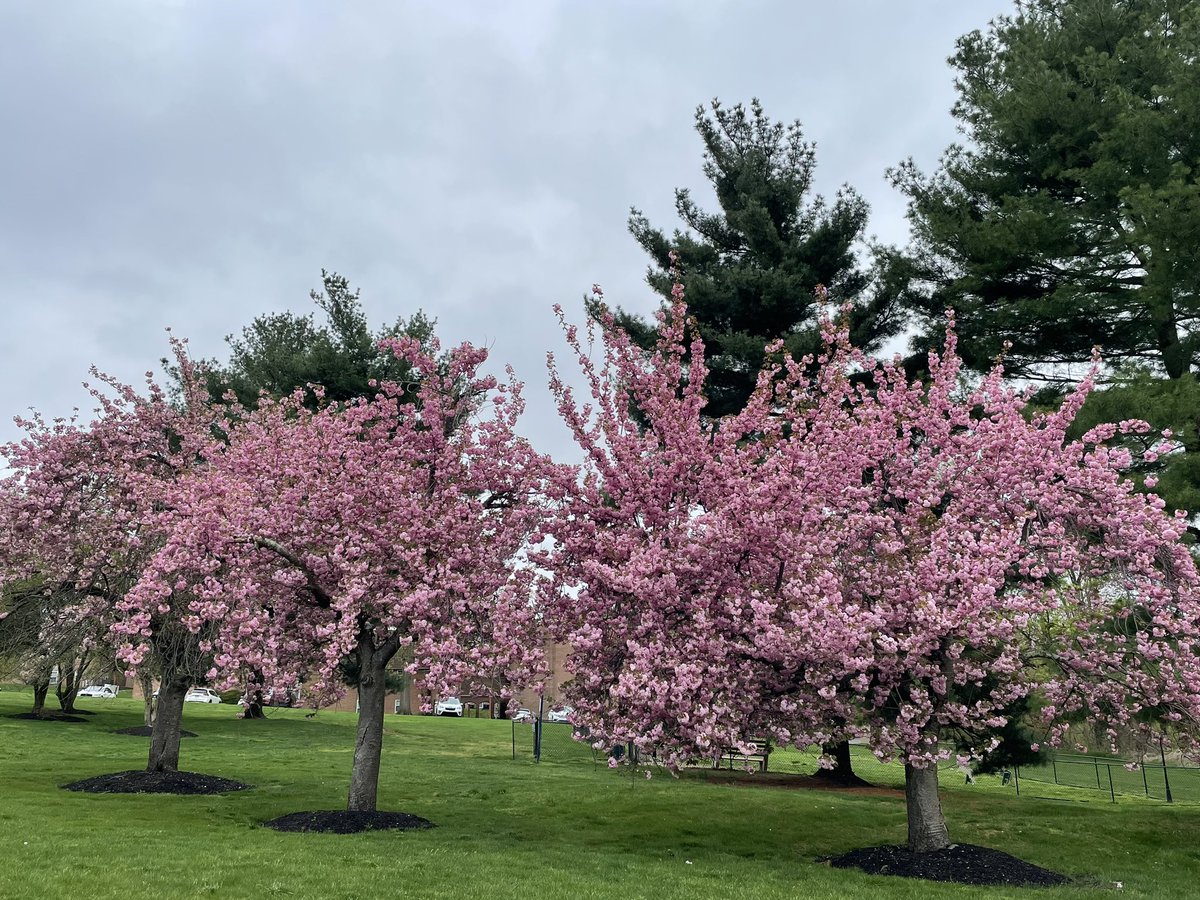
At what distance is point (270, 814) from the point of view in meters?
17.6

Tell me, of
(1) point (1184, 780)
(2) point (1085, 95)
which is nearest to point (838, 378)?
(2) point (1085, 95)

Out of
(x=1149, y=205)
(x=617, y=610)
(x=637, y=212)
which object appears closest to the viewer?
(x=617, y=610)

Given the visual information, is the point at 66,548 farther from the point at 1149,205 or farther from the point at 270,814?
Result: the point at 1149,205

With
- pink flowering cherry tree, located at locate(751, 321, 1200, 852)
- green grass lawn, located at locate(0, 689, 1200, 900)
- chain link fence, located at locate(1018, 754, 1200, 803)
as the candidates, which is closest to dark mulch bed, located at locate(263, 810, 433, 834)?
green grass lawn, located at locate(0, 689, 1200, 900)

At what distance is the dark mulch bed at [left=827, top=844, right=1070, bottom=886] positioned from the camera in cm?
1301

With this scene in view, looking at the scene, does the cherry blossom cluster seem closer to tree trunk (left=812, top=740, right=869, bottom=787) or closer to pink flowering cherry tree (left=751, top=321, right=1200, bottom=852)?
pink flowering cherry tree (left=751, top=321, right=1200, bottom=852)

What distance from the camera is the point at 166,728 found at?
2188cm

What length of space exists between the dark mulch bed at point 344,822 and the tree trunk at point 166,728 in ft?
19.5

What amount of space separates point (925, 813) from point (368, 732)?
32.4 feet

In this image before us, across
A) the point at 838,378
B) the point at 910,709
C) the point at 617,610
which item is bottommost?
the point at 910,709

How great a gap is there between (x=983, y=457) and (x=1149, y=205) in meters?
7.49

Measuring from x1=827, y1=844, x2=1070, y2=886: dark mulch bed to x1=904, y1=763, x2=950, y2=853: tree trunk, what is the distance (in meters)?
0.17

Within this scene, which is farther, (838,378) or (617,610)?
(838,378)

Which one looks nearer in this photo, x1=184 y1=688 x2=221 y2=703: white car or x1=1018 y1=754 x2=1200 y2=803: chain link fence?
x1=1018 y1=754 x2=1200 y2=803: chain link fence
